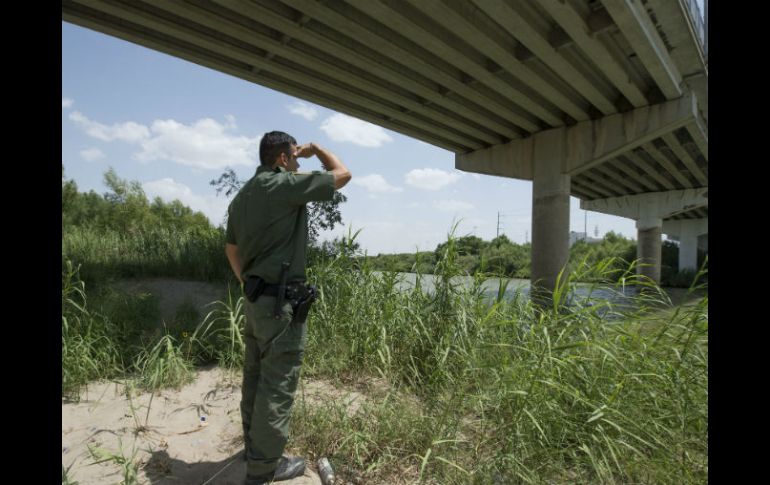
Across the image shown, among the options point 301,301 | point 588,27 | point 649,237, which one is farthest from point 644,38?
point 649,237

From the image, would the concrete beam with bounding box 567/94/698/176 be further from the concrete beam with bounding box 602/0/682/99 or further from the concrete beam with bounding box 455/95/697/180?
the concrete beam with bounding box 602/0/682/99

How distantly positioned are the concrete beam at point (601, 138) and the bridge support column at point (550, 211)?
0.18 metres

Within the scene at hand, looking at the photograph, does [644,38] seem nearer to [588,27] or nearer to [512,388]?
[588,27]

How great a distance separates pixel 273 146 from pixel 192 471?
2.25 m

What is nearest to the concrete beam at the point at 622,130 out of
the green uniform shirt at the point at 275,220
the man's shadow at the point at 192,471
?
the green uniform shirt at the point at 275,220

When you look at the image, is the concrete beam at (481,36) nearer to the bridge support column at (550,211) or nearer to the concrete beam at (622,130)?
the concrete beam at (622,130)

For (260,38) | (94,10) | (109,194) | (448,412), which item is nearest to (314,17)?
(260,38)

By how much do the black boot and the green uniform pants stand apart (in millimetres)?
46

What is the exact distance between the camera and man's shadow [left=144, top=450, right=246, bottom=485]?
95.0 inches

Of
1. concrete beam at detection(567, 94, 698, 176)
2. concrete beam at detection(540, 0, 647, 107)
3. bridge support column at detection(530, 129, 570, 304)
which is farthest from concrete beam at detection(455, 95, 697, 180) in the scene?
concrete beam at detection(540, 0, 647, 107)

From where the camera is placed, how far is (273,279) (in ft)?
8.22

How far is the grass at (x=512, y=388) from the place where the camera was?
228cm

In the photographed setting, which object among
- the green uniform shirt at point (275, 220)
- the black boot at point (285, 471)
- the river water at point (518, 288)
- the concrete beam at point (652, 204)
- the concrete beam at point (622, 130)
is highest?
the concrete beam at point (622, 130)
